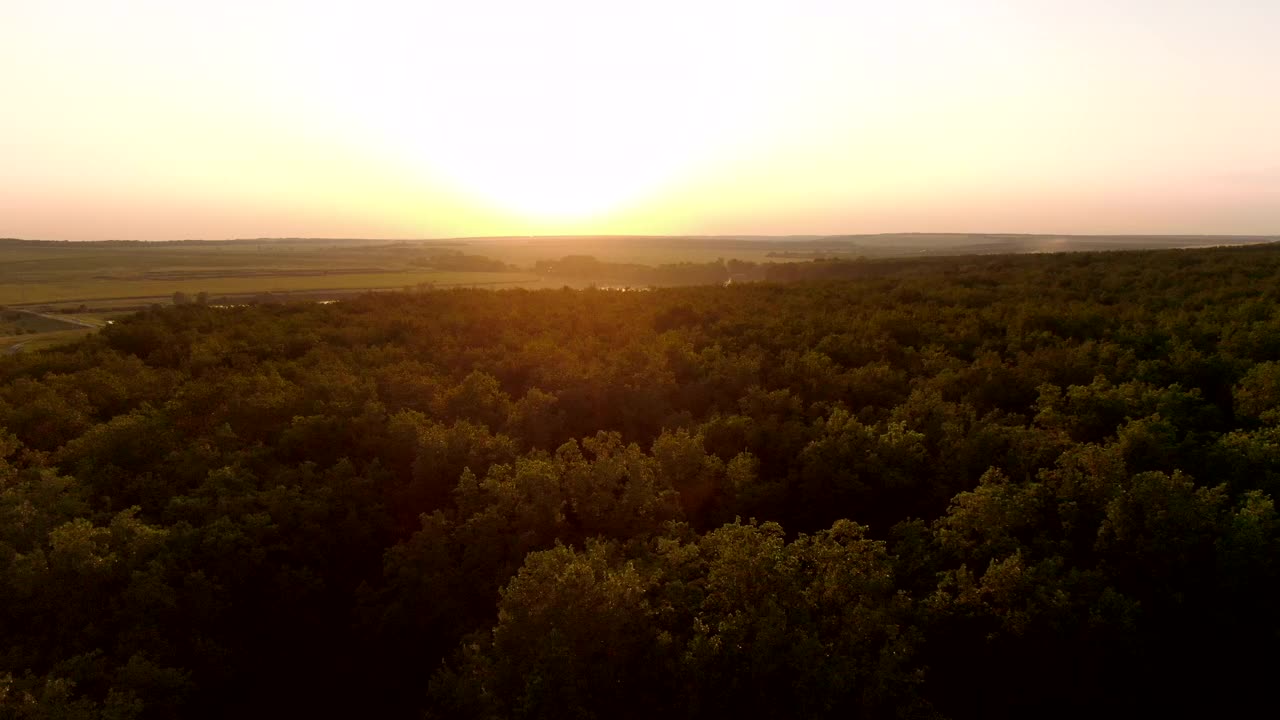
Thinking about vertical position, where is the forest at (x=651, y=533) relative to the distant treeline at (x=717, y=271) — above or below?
below

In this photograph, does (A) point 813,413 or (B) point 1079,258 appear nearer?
(A) point 813,413

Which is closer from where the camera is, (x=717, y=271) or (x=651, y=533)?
(x=651, y=533)

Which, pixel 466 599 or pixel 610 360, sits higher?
pixel 610 360

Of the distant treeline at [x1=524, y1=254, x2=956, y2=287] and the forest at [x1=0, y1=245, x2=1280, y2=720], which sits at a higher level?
the distant treeline at [x1=524, y1=254, x2=956, y2=287]

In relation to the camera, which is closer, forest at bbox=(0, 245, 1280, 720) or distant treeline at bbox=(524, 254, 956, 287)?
forest at bbox=(0, 245, 1280, 720)

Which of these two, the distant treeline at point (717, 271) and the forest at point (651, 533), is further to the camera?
the distant treeline at point (717, 271)

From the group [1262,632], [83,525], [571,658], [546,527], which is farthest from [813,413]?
[83,525]

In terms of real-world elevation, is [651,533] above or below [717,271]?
below

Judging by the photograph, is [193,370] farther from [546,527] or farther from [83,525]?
[546,527]
